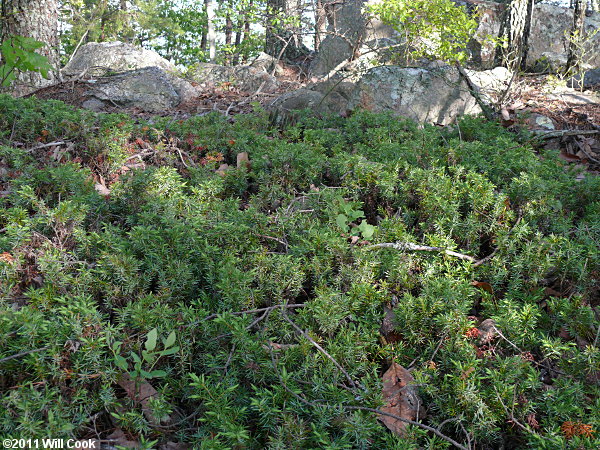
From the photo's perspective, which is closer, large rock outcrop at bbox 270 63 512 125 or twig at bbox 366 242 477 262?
twig at bbox 366 242 477 262

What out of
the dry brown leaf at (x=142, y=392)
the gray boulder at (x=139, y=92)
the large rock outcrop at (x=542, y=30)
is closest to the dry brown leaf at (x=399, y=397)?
the dry brown leaf at (x=142, y=392)

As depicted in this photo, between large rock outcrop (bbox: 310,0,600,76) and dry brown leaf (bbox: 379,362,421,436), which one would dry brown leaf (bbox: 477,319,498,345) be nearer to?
dry brown leaf (bbox: 379,362,421,436)

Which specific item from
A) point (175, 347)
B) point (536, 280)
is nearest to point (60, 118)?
point (175, 347)

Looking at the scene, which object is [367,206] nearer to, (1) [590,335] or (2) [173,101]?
(1) [590,335]

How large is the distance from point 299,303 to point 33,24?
7.46m

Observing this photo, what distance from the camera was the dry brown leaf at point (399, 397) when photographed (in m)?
1.90

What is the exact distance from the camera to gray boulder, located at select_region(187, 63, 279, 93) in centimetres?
943

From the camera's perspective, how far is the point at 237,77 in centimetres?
986

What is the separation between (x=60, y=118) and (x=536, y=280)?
14.8 feet

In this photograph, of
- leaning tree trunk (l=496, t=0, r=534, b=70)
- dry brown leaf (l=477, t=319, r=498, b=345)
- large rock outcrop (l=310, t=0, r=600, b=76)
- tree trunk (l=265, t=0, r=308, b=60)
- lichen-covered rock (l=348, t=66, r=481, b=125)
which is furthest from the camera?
tree trunk (l=265, t=0, r=308, b=60)

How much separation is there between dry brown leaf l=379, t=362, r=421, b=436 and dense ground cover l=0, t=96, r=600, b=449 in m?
0.06

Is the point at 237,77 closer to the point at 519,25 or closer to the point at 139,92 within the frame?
the point at 139,92

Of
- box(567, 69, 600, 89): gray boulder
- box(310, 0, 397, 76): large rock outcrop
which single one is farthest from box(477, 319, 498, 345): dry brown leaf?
box(310, 0, 397, 76): large rock outcrop
